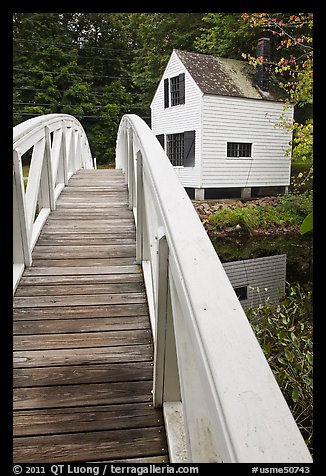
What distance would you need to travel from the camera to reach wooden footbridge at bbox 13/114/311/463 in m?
0.34

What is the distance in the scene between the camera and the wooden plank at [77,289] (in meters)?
1.17

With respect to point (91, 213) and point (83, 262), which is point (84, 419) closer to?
point (83, 262)

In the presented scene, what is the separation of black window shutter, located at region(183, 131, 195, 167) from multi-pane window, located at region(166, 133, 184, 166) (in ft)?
0.36

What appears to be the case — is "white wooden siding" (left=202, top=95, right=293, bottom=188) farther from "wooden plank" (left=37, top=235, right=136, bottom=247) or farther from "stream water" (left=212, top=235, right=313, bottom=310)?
"wooden plank" (left=37, top=235, right=136, bottom=247)

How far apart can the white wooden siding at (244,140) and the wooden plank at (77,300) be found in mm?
5352

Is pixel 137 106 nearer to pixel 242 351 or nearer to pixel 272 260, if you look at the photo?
pixel 272 260

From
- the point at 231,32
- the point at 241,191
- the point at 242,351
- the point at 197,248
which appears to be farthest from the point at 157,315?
the point at 241,191

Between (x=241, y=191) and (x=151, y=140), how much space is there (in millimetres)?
5968

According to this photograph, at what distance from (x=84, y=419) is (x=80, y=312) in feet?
1.20

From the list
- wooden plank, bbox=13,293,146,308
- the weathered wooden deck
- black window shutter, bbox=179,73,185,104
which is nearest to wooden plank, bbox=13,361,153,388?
the weathered wooden deck

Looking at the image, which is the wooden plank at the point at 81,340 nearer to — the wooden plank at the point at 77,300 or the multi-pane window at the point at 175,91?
the wooden plank at the point at 77,300
